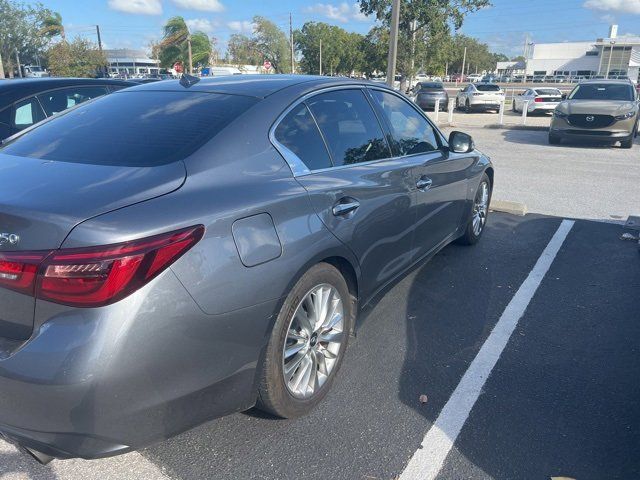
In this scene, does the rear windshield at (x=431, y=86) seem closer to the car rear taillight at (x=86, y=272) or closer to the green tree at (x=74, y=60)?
the green tree at (x=74, y=60)

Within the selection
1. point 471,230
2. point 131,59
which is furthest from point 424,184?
point 131,59

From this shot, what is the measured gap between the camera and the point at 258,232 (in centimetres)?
226

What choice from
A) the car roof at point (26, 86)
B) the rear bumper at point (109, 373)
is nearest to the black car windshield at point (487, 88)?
the car roof at point (26, 86)

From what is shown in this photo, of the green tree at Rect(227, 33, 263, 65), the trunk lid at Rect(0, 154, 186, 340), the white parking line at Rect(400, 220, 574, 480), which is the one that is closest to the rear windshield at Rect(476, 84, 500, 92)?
the white parking line at Rect(400, 220, 574, 480)

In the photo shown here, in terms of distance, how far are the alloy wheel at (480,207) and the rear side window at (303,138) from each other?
2672 millimetres

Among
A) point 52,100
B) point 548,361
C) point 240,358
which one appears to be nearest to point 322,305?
point 240,358

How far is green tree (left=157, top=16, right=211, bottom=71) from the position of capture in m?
66.5

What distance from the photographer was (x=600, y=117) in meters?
12.5

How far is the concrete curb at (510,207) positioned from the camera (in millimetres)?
6734

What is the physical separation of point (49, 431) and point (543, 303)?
3.54m

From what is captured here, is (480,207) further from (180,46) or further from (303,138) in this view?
(180,46)

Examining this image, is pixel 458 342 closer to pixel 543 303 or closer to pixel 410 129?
pixel 543 303

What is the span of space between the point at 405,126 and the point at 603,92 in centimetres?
1214

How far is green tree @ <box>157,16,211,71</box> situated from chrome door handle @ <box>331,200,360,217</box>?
224 feet
